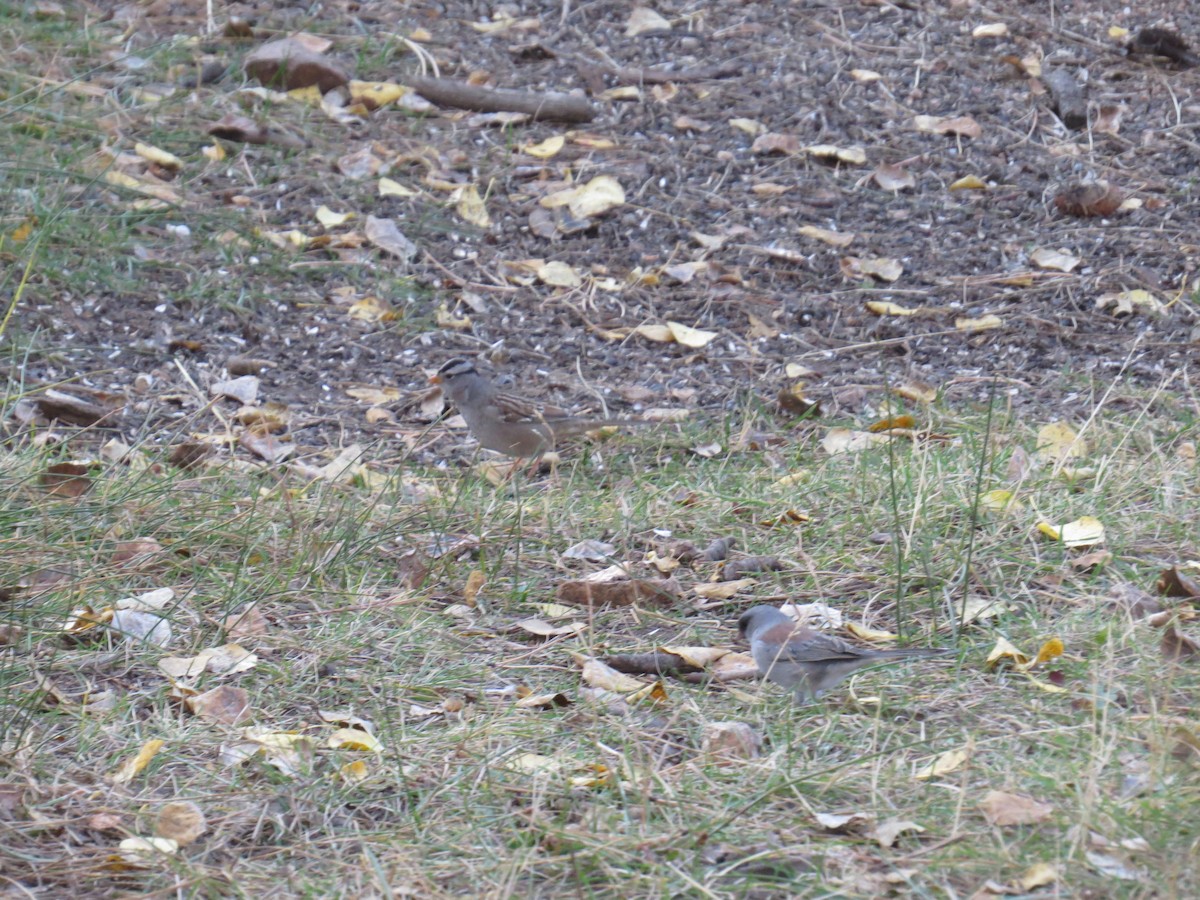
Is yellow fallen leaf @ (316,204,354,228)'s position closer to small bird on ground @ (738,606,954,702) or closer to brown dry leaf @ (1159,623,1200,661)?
small bird on ground @ (738,606,954,702)

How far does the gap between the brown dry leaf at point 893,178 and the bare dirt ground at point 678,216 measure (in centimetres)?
1

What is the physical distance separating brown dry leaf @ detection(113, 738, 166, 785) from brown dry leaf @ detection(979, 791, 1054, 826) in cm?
165

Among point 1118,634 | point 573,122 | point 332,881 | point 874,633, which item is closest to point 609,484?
A: point 874,633

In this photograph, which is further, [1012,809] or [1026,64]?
[1026,64]

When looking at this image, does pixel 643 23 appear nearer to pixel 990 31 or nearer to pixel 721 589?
pixel 990 31

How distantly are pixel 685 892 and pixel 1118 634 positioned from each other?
1.43 m

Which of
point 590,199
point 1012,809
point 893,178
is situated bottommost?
point 590,199

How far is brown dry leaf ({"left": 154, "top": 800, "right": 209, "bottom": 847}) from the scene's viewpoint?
2703 mm

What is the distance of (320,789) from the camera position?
9.32ft

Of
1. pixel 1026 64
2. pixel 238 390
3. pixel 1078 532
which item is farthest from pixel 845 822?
pixel 1026 64

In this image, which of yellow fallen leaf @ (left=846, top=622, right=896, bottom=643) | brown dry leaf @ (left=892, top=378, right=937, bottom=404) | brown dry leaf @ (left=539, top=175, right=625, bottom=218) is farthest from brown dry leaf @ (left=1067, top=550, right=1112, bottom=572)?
brown dry leaf @ (left=539, top=175, right=625, bottom=218)

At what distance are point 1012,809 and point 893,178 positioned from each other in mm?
4549

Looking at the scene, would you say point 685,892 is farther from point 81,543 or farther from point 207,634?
point 81,543

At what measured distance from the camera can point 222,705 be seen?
319cm
